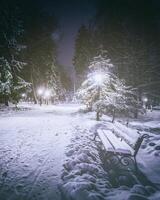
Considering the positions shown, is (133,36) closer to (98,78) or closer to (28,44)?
(98,78)

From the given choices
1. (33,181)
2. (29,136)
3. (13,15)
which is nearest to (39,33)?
(13,15)

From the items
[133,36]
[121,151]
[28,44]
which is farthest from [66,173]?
[28,44]

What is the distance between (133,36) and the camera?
24.0 metres

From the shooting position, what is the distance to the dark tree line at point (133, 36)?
2366 centimetres

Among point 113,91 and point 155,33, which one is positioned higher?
point 155,33

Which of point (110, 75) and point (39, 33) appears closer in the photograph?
point (110, 75)

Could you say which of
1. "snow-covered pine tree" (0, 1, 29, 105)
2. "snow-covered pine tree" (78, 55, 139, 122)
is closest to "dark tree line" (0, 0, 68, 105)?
"snow-covered pine tree" (0, 1, 29, 105)

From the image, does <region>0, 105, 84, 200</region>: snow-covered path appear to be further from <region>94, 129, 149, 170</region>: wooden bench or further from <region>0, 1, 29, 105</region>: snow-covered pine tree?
<region>0, 1, 29, 105</region>: snow-covered pine tree

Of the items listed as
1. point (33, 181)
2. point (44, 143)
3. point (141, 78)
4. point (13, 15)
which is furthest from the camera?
point (141, 78)

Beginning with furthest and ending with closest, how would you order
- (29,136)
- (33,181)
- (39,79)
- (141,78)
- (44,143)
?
(39,79), (141,78), (29,136), (44,143), (33,181)

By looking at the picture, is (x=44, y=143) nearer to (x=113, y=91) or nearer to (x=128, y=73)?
(x=113, y=91)

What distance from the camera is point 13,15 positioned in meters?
22.4

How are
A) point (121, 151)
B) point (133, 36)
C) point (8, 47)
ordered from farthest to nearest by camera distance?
point (133, 36)
point (8, 47)
point (121, 151)

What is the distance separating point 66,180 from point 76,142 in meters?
3.93
